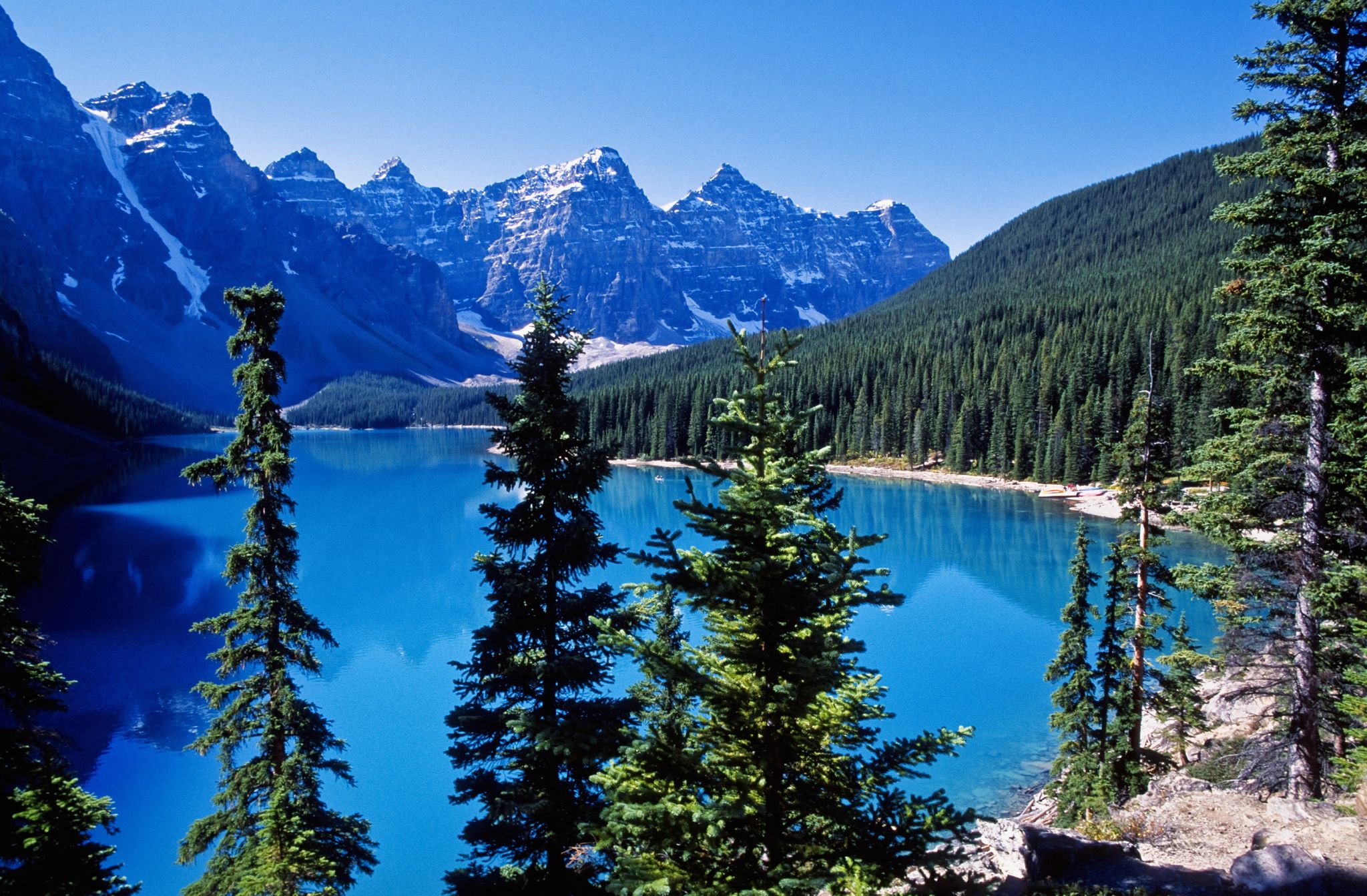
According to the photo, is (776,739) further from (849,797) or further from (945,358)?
(945,358)

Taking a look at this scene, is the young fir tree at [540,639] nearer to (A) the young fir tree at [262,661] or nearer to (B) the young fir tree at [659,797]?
(A) the young fir tree at [262,661]

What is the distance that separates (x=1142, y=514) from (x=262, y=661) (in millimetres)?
18946

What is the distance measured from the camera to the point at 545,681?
10.2m

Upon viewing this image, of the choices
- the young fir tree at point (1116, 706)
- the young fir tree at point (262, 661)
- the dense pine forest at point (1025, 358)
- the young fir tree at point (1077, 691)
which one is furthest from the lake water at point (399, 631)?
the dense pine forest at point (1025, 358)

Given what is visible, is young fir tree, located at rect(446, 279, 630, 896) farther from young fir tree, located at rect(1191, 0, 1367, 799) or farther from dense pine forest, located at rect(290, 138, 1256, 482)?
dense pine forest, located at rect(290, 138, 1256, 482)

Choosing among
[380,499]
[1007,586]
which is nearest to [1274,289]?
[1007,586]

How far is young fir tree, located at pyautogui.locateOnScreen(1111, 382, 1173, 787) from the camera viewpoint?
17359 millimetres

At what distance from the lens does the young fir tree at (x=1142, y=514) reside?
17359mm

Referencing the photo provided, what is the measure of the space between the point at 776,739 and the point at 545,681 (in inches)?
178

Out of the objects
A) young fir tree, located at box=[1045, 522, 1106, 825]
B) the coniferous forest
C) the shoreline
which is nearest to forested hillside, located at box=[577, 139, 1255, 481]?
the shoreline

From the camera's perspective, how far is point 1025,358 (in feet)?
318

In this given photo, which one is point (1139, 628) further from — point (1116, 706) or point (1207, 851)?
point (1207, 851)

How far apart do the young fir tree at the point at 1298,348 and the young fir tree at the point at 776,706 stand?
827 centimetres

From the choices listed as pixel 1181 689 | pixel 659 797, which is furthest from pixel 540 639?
pixel 1181 689
